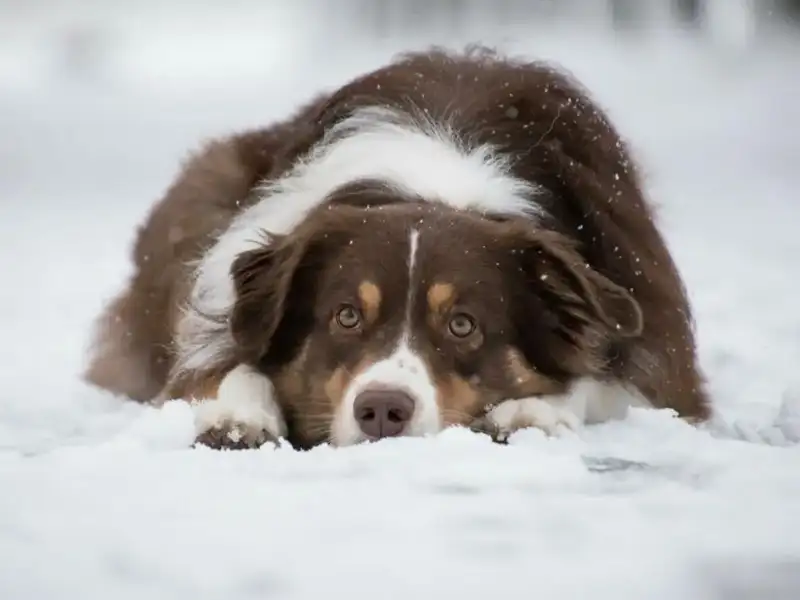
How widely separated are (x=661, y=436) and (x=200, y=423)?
1.08 m

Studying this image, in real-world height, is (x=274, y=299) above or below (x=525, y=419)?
above

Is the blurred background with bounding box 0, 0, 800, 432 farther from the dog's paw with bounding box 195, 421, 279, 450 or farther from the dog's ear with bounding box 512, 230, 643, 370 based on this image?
the dog's paw with bounding box 195, 421, 279, 450

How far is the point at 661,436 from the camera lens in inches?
105

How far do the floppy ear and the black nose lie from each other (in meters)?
0.58

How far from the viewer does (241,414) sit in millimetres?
2783

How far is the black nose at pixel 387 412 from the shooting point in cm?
252

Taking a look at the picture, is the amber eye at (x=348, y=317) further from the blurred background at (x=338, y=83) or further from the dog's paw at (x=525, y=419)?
the blurred background at (x=338, y=83)

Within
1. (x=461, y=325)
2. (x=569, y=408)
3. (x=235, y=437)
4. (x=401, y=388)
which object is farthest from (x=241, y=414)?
(x=569, y=408)

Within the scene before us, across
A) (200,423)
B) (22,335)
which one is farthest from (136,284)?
(200,423)

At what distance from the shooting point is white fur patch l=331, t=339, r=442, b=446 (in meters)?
2.54

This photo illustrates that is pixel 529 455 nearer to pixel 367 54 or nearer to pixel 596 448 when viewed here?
pixel 596 448

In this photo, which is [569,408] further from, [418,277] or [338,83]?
[338,83]

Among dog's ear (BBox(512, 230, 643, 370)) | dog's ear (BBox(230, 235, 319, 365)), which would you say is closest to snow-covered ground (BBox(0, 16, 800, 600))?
dog's ear (BBox(512, 230, 643, 370))

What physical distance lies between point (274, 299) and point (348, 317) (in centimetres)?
27
